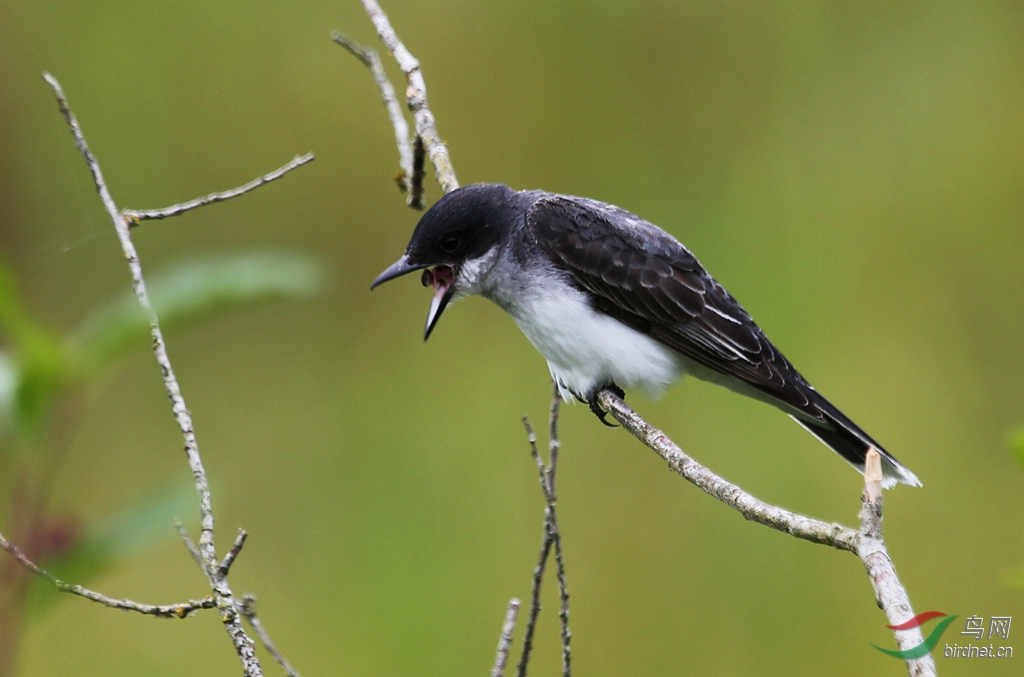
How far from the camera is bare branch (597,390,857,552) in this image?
3.51ft

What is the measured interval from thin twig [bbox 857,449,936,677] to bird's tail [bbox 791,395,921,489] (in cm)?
115

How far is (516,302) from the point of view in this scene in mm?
2180

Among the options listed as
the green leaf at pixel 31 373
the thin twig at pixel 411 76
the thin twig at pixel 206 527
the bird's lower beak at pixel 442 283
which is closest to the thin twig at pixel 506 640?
the thin twig at pixel 206 527

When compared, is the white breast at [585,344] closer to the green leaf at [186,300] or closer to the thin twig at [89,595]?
the green leaf at [186,300]

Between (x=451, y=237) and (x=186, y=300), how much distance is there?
971 mm

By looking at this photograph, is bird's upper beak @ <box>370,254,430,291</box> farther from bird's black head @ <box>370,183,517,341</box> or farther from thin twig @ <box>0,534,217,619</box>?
thin twig @ <box>0,534,217,619</box>

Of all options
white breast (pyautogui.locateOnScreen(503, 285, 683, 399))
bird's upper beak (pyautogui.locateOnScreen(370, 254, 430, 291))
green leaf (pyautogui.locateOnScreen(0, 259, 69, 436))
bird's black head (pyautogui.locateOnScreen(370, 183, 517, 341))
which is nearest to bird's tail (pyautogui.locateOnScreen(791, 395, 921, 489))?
white breast (pyautogui.locateOnScreen(503, 285, 683, 399))

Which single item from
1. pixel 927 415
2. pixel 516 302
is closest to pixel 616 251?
pixel 516 302

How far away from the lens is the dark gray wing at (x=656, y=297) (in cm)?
219

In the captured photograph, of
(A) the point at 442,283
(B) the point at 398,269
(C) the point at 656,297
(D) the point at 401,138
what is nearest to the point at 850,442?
(C) the point at 656,297

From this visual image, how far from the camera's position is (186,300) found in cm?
120

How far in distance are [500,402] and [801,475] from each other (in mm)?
1142

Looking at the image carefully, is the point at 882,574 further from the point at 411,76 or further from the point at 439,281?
the point at 411,76

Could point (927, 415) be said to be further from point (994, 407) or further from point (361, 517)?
point (361, 517)
